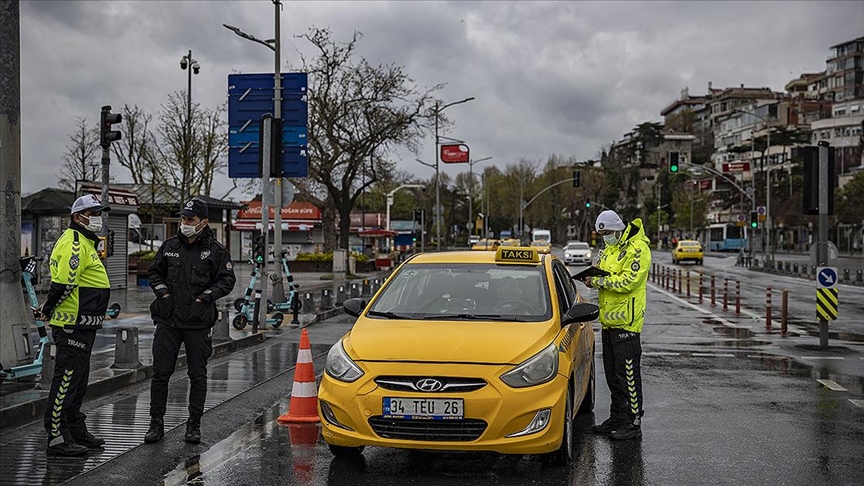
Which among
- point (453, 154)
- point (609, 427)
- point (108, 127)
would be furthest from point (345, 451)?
point (453, 154)

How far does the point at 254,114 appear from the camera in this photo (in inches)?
768

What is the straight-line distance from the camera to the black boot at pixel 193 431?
727 centimetres

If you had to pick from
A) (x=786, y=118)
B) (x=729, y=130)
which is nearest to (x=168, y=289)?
(x=786, y=118)

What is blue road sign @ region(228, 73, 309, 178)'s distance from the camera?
1919 cm

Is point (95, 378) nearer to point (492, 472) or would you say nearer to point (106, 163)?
point (492, 472)

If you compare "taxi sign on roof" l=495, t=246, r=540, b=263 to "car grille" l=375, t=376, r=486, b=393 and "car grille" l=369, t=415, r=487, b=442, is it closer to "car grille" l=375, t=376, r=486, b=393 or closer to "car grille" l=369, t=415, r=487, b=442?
"car grille" l=375, t=376, r=486, b=393

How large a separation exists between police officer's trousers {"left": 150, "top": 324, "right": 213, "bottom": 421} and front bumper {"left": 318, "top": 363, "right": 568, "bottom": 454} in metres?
1.71

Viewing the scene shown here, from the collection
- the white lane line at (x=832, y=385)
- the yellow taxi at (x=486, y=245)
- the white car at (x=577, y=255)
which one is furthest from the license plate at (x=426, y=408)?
the white car at (x=577, y=255)

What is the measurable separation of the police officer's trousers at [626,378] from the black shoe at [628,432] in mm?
56

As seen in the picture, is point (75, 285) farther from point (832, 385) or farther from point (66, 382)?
point (832, 385)

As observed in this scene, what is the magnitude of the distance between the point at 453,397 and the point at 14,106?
22.0ft

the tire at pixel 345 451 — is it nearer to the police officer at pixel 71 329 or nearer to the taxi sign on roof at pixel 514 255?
the police officer at pixel 71 329

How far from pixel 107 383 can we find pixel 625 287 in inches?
230

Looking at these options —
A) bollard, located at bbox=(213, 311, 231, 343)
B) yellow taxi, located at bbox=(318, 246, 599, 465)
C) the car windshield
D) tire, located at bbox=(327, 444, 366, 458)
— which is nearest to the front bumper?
yellow taxi, located at bbox=(318, 246, 599, 465)
